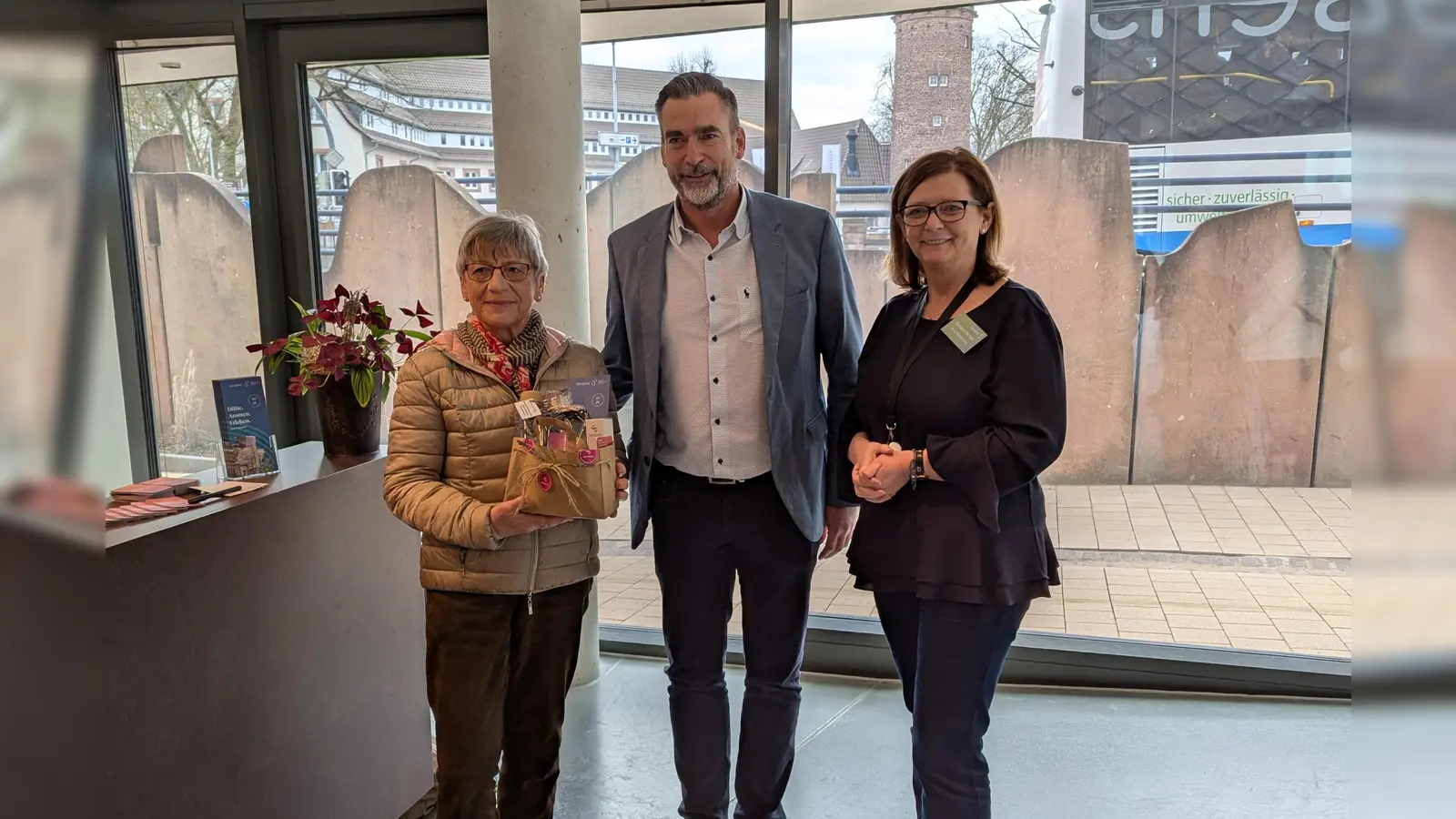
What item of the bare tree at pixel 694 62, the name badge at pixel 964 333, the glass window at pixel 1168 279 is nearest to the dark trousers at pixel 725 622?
the name badge at pixel 964 333

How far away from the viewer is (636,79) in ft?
10.5

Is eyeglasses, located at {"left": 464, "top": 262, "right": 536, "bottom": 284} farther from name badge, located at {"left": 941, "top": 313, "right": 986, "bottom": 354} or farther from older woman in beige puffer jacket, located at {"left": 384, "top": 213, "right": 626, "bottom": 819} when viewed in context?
name badge, located at {"left": 941, "top": 313, "right": 986, "bottom": 354}

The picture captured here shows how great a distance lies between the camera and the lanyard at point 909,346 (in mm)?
1778

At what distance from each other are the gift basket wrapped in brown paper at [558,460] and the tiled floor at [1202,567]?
173 cm

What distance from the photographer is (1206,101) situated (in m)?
2.88

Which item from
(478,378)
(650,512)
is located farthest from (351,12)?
(650,512)

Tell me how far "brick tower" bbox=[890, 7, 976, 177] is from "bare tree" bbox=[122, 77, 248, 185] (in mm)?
2406

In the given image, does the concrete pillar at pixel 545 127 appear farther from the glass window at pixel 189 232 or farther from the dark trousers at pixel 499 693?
the dark trousers at pixel 499 693

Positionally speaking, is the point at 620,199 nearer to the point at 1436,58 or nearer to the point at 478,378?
the point at 478,378

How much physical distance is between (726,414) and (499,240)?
639 mm

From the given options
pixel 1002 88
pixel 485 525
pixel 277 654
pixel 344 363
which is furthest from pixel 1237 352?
pixel 277 654

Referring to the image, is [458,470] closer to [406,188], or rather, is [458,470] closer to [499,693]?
[499,693]

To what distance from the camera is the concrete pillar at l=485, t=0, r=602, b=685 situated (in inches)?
109

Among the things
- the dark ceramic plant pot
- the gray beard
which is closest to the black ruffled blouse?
the gray beard
